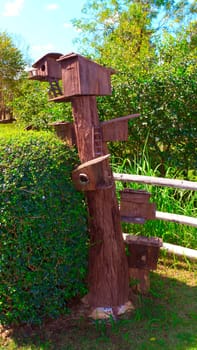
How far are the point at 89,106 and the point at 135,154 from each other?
2.82 metres

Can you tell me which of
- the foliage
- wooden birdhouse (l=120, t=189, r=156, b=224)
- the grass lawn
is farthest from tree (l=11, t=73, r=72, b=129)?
the grass lawn

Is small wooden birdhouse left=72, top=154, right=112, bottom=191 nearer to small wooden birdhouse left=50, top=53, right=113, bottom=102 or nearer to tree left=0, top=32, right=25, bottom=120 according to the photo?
small wooden birdhouse left=50, top=53, right=113, bottom=102

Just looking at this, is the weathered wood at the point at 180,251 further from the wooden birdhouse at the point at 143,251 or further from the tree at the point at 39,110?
the tree at the point at 39,110

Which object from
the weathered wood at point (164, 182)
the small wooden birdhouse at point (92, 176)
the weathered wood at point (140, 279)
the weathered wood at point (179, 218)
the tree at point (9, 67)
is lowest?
the weathered wood at point (140, 279)

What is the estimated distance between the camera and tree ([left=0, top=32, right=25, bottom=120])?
78.2ft

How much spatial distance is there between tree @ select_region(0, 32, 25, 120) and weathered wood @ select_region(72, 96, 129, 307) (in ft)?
72.8

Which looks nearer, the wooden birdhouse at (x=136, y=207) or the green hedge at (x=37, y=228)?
the green hedge at (x=37, y=228)

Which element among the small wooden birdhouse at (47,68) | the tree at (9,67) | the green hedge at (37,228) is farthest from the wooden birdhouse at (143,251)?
the tree at (9,67)

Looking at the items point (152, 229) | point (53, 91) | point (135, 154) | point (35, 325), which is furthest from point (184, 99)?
point (35, 325)

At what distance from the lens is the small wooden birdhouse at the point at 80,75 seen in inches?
96.8

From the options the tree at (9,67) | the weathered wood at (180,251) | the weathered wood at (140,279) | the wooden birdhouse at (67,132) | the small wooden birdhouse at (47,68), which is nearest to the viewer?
the small wooden birdhouse at (47,68)

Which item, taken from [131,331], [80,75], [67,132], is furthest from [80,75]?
[131,331]

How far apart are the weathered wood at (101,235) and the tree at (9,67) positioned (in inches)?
873

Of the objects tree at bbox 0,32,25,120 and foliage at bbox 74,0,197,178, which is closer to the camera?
foliage at bbox 74,0,197,178
